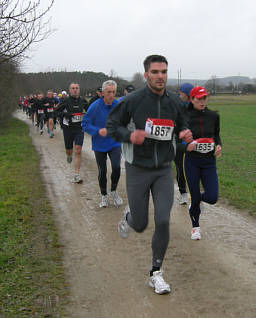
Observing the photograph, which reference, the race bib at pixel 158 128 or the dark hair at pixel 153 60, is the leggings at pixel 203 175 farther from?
the dark hair at pixel 153 60

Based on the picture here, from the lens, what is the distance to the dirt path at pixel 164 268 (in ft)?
12.1

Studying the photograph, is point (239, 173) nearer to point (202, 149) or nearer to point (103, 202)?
point (103, 202)

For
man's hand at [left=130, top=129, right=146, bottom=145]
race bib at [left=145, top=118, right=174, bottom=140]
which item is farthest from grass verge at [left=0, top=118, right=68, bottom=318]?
race bib at [left=145, top=118, right=174, bottom=140]

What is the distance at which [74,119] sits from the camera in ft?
30.9

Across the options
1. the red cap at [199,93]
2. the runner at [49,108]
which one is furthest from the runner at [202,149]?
the runner at [49,108]

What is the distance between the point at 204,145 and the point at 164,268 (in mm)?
1757

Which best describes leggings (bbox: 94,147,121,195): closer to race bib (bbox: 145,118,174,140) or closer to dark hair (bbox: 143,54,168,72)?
race bib (bbox: 145,118,174,140)

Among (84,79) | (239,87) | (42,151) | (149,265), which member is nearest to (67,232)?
(149,265)

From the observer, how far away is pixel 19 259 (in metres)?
4.78

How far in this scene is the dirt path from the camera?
368 cm

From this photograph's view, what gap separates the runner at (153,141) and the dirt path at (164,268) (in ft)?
1.01

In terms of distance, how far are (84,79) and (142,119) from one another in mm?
87388

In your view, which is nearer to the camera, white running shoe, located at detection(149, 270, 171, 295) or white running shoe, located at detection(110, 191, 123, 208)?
white running shoe, located at detection(149, 270, 171, 295)

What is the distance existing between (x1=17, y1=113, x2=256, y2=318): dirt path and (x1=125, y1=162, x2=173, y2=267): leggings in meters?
0.47
